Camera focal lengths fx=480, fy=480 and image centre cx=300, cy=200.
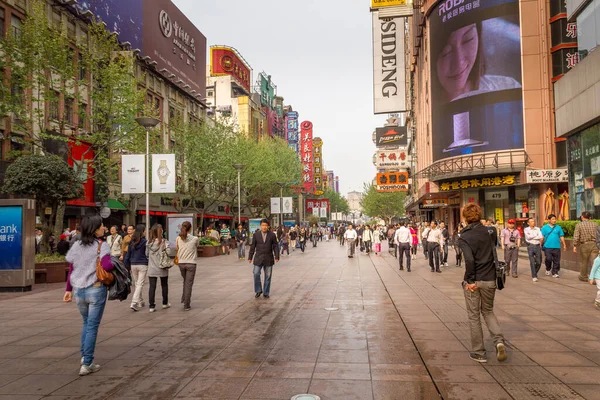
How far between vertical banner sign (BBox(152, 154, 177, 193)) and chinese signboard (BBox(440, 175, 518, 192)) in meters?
21.4

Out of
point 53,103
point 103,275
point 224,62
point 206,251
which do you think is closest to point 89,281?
point 103,275

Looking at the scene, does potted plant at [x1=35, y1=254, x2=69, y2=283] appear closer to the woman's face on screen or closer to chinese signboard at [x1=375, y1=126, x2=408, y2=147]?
the woman's face on screen

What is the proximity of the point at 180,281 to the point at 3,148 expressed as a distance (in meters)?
16.1

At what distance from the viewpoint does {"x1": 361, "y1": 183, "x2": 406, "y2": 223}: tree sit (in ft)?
256

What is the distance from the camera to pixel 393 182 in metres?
45.1

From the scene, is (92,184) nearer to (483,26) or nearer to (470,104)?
(470,104)

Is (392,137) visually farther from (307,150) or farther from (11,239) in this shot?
(307,150)

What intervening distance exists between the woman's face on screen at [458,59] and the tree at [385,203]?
4475 cm

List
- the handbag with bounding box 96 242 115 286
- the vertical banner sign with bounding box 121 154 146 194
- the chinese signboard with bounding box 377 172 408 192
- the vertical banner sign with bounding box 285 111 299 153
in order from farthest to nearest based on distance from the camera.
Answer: the vertical banner sign with bounding box 285 111 299 153
the chinese signboard with bounding box 377 172 408 192
the vertical banner sign with bounding box 121 154 146 194
the handbag with bounding box 96 242 115 286

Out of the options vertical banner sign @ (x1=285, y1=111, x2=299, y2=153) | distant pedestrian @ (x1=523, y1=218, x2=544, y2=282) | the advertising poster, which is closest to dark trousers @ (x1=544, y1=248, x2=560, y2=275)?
distant pedestrian @ (x1=523, y1=218, x2=544, y2=282)

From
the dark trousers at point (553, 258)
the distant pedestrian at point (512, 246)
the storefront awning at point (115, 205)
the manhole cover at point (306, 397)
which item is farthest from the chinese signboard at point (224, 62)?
the manhole cover at point (306, 397)

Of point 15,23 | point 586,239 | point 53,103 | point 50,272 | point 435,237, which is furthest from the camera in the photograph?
Answer: point 15,23

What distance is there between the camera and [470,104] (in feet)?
101

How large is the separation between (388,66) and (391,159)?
1190 centimetres
